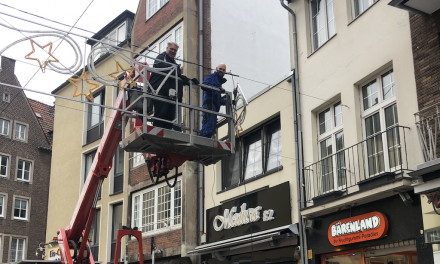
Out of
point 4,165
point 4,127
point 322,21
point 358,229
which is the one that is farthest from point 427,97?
point 4,127

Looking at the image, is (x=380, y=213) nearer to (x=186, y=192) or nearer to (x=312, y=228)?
(x=312, y=228)

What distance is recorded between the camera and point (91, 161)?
90.2 feet

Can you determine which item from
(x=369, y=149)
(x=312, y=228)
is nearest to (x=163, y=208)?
(x=312, y=228)

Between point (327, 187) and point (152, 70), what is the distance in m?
6.00

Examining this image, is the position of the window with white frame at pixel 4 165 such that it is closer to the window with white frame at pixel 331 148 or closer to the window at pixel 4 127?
the window at pixel 4 127

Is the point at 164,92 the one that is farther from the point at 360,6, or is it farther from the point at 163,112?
the point at 360,6

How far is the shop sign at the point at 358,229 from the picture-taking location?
39.9ft

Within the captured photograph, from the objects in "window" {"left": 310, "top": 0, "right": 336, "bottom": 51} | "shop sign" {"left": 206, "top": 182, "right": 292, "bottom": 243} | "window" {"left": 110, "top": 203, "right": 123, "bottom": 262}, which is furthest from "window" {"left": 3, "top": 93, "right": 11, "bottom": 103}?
"window" {"left": 310, "top": 0, "right": 336, "bottom": 51}

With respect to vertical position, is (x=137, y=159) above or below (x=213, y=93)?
above

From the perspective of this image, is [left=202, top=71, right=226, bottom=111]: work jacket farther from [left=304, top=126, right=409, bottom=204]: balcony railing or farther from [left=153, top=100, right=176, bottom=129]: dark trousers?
[left=304, top=126, right=409, bottom=204]: balcony railing

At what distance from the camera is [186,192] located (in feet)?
64.5

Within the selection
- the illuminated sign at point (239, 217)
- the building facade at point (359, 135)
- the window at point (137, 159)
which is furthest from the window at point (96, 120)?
the building facade at point (359, 135)

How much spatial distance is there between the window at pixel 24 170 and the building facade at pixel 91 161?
32.8ft

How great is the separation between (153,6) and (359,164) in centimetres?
1516
